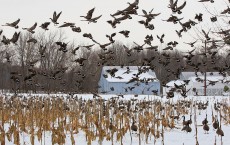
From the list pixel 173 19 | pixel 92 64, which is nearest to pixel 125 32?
pixel 173 19

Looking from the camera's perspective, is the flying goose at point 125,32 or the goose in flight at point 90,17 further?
the flying goose at point 125,32

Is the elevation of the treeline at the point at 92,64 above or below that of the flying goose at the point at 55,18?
below

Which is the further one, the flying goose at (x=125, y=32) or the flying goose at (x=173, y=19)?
the flying goose at (x=125, y=32)

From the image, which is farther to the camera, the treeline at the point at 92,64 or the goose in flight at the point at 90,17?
the treeline at the point at 92,64

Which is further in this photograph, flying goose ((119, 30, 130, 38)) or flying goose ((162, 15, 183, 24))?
flying goose ((119, 30, 130, 38))

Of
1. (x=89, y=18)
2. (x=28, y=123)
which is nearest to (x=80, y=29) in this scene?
(x=89, y=18)

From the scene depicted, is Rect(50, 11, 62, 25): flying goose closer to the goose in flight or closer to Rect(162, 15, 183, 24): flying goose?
the goose in flight

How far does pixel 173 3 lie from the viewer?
4.30 meters

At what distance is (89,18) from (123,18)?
402mm

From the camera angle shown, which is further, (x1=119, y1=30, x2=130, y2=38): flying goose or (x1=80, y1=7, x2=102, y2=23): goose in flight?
(x1=119, y1=30, x2=130, y2=38): flying goose

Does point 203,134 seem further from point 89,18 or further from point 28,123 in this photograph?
point 89,18

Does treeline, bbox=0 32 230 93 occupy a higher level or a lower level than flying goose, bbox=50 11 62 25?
lower

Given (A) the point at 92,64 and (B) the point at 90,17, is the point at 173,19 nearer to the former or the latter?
(B) the point at 90,17

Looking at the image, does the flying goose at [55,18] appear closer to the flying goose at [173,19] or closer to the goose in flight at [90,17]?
the goose in flight at [90,17]
